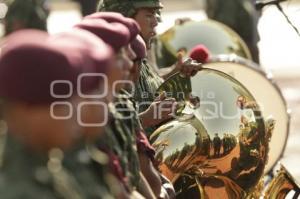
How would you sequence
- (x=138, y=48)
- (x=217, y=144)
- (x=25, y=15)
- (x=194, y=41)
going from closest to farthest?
1. (x=138, y=48)
2. (x=217, y=144)
3. (x=194, y=41)
4. (x=25, y=15)

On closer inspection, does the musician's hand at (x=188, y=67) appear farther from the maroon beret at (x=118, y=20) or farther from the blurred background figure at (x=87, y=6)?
the blurred background figure at (x=87, y=6)

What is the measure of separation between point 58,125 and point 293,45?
14.2m

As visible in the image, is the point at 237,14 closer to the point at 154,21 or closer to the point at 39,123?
the point at 154,21

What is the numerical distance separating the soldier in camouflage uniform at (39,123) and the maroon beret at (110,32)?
631 millimetres

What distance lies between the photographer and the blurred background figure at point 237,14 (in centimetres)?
1248

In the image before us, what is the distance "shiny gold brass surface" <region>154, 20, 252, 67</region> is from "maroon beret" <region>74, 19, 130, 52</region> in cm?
530

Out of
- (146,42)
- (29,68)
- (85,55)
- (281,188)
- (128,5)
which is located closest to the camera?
(29,68)

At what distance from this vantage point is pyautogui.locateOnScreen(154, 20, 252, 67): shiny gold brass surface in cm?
947

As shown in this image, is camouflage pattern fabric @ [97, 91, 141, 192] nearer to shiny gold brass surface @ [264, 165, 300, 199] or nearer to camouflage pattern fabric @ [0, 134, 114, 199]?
camouflage pattern fabric @ [0, 134, 114, 199]

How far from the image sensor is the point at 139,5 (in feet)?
20.3

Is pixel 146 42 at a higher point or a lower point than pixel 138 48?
lower

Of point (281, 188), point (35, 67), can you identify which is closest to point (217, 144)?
point (281, 188)

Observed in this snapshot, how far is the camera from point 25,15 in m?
10.3

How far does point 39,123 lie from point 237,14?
9.78 meters
